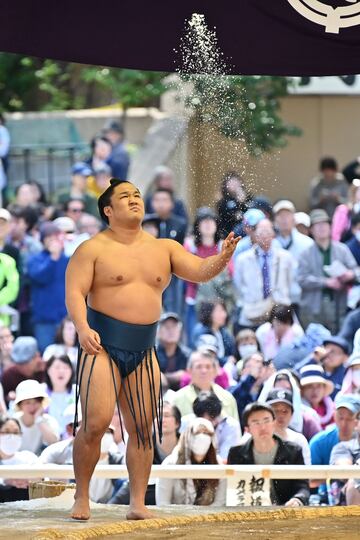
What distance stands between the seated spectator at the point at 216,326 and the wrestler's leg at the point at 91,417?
9.31 feet

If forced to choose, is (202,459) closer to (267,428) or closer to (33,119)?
(267,428)

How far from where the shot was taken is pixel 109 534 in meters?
5.25

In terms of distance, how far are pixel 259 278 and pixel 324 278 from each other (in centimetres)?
73

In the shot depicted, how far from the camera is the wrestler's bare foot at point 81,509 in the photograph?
18.1ft

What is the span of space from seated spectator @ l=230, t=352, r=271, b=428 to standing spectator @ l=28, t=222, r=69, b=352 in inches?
74.9

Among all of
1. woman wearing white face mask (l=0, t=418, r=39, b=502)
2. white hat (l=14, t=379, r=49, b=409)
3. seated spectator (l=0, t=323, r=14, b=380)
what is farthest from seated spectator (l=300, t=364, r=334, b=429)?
seated spectator (l=0, t=323, r=14, b=380)

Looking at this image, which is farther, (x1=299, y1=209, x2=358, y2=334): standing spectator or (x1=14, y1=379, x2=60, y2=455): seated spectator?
(x1=299, y1=209, x2=358, y2=334): standing spectator

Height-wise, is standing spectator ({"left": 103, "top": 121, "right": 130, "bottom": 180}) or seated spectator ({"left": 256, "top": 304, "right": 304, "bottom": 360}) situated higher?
standing spectator ({"left": 103, "top": 121, "right": 130, "bottom": 180})

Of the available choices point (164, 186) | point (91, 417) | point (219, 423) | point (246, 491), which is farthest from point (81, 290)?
point (164, 186)

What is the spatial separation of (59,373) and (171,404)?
1.02 m

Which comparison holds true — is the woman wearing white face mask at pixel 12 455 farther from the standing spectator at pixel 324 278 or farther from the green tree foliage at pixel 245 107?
the standing spectator at pixel 324 278

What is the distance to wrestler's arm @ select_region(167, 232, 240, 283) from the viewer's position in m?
5.50

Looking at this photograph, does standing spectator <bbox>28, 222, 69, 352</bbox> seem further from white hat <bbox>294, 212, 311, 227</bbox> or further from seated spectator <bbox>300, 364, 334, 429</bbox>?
seated spectator <bbox>300, 364, 334, 429</bbox>

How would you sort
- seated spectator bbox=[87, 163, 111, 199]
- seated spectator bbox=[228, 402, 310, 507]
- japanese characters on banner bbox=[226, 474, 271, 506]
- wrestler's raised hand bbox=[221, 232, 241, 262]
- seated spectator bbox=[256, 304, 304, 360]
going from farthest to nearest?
seated spectator bbox=[87, 163, 111, 199] < seated spectator bbox=[256, 304, 304, 360] < seated spectator bbox=[228, 402, 310, 507] < japanese characters on banner bbox=[226, 474, 271, 506] < wrestler's raised hand bbox=[221, 232, 241, 262]
